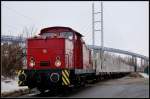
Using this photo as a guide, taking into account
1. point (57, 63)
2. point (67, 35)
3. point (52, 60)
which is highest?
point (67, 35)

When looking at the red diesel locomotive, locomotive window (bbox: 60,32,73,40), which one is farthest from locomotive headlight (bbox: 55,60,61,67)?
locomotive window (bbox: 60,32,73,40)

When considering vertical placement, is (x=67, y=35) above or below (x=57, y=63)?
above

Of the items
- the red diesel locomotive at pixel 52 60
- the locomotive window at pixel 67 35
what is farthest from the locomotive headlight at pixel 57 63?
the locomotive window at pixel 67 35

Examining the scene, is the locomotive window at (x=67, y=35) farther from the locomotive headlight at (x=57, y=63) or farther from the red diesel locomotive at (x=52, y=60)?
the locomotive headlight at (x=57, y=63)

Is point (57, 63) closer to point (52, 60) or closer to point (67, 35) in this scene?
point (52, 60)

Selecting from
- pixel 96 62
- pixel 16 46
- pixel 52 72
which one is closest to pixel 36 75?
pixel 52 72

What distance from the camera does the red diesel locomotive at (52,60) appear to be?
55.2 ft

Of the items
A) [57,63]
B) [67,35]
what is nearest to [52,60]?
[57,63]

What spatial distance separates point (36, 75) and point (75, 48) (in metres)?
3.45

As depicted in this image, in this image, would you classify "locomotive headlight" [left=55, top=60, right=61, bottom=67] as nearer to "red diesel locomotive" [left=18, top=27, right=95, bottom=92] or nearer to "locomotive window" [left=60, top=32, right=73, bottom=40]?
"red diesel locomotive" [left=18, top=27, right=95, bottom=92]

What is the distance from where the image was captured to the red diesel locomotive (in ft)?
55.2

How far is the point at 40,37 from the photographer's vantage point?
18062mm

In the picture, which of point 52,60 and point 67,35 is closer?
point 52,60

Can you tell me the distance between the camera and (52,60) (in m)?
17.8
